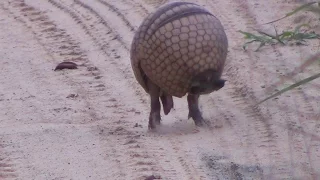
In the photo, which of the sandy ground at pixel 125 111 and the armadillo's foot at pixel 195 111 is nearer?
the sandy ground at pixel 125 111

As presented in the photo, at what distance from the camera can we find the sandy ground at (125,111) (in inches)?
229

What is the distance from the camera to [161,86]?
6.65 metres

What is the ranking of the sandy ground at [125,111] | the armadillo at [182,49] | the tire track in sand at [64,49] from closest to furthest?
1. the sandy ground at [125,111]
2. the armadillo at [182,49]
3. the tire track in sand at [64,49]

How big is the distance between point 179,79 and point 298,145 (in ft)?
3.38

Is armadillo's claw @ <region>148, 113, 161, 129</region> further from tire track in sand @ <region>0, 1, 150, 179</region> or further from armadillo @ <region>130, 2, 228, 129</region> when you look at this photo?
armadillo @ <region>130, 2, 228, 129</region>

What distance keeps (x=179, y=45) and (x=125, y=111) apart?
57.6 inches

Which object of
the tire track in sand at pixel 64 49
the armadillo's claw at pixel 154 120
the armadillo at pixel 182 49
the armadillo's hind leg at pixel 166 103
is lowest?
the tire track in sand at pixel 64 49

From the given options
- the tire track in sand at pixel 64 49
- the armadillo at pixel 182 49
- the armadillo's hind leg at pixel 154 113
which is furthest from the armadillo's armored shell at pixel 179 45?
the tire track in sand at pixel 64 49

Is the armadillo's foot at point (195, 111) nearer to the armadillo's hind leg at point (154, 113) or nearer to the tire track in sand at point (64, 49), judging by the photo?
the armadillo's hind leg at point (154, 113)

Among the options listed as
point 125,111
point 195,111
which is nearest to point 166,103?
point 195,111

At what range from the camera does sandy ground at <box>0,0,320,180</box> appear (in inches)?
229

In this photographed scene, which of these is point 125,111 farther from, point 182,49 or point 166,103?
point 182,49

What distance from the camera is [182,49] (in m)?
6.43

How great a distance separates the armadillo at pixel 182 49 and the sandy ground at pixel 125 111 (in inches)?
16.6
